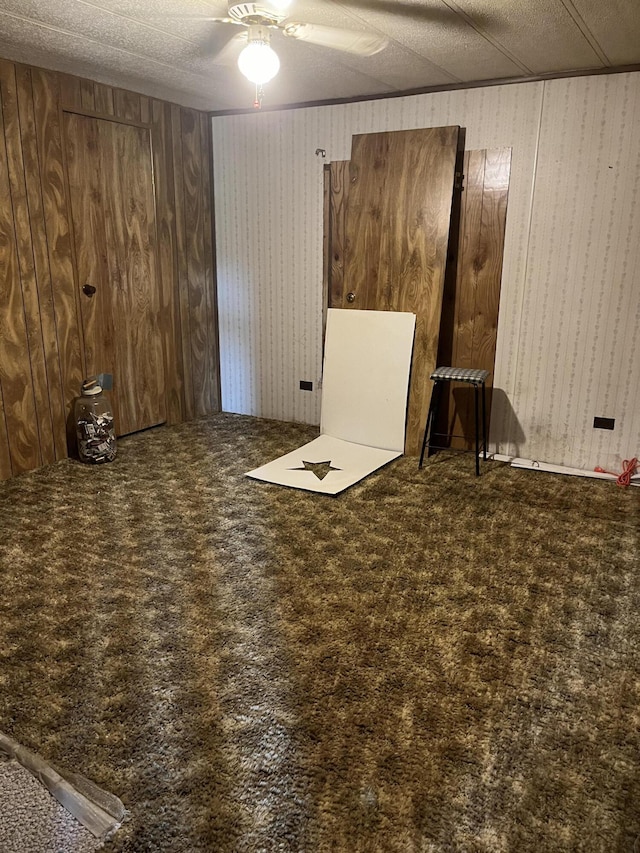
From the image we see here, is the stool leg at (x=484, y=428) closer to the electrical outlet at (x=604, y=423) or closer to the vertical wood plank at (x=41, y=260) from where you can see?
the electrical outlet at (x=604, y=423)

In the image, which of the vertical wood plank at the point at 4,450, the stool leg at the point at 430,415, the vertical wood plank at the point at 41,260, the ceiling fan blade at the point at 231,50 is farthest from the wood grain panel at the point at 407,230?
the vertical wood plank at the point at 4,450

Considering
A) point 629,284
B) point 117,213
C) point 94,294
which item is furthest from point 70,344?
point 629,284

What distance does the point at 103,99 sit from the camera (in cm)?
389

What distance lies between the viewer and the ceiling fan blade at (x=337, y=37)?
2590mm

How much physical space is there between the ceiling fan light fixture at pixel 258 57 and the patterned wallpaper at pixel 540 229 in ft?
5.50

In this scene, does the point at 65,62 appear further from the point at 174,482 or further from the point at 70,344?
the point at 174,482

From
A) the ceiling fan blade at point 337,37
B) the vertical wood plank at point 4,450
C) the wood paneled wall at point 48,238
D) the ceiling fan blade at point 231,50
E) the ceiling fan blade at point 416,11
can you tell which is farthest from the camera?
the vertical wood plank at point 4,450

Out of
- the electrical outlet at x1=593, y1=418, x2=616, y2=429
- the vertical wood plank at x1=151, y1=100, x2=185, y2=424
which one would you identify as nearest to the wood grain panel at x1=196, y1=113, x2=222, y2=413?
the vertical wood plank at x1=151, y1=100, x2=185, y2=424

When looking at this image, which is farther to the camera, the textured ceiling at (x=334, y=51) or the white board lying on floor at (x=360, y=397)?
the white board lying on floor at (x=360, y=397)

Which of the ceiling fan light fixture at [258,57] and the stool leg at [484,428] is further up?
the ceiling fan light fixture at [258,57]

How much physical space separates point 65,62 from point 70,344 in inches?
60.5

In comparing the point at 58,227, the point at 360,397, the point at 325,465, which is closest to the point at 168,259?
the point at 58,227

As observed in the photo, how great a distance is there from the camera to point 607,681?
203cm

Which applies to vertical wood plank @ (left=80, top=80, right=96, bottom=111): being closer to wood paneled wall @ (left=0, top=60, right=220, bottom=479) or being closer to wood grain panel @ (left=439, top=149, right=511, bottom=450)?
wood paneled wall @ (left=0, top=60, right=220, bottom=479)
